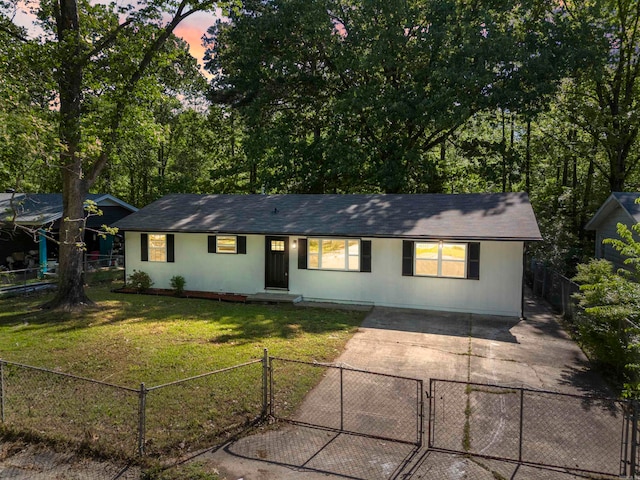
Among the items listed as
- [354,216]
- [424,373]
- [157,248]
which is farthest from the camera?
[157,248]

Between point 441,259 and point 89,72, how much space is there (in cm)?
1275

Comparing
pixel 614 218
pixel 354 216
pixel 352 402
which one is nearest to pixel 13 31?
pixel 354 216

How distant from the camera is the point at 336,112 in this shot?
76.2ft

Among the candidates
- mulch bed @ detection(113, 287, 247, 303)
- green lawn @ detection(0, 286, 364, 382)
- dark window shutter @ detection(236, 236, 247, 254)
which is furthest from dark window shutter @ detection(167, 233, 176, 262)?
dark window shutter @ detection(236, 236, 247, 254)

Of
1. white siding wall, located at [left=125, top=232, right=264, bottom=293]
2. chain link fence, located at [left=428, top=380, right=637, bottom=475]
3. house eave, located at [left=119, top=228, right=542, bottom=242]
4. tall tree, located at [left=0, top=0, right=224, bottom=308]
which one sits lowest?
chain link fence, located at [left=428, top=380, right=637, bottom=475]

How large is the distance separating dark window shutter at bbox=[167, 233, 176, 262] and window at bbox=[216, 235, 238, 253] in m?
1.99

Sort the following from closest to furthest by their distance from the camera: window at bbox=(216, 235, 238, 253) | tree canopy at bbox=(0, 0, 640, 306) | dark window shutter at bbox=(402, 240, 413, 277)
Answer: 1. dark window shutter at bbox=(402, 240, 413, 277)
2. window at bbox=(216, 235, 238, 253)
3. tree canopy at bbox=(0, 0, 640, 306)

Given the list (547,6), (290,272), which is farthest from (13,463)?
(547,6)

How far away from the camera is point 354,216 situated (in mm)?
16312

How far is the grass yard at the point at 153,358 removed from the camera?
260 inches

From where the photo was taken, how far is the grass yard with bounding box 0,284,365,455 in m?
6.60

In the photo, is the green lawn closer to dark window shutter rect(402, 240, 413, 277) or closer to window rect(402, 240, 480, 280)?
dark window shutter rect(402, 240, 413, 277)

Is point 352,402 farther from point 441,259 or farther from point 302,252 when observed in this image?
point 302,252

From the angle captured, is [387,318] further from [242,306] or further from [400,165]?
[400,165]
